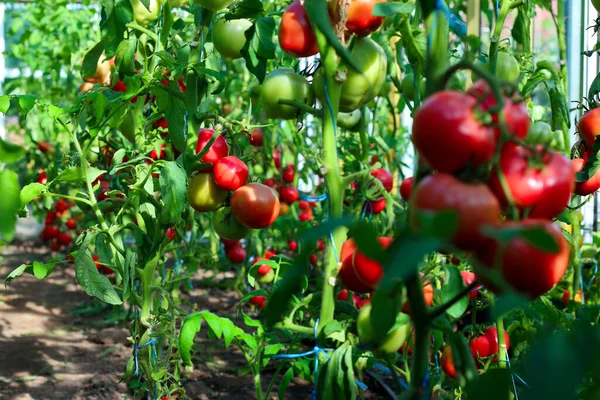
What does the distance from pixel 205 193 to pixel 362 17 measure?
498 mm

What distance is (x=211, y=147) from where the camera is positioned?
1297 mm

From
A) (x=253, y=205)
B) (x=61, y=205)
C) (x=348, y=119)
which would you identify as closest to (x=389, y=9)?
(x=253, y=205)

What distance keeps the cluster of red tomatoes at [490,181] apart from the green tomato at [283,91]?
54 centimetres

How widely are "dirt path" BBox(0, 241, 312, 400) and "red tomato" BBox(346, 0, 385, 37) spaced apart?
1.48m

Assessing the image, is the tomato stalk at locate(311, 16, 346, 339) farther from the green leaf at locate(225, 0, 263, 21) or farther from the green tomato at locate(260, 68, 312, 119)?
the green leaf at locate(225, 0, 263, 21)

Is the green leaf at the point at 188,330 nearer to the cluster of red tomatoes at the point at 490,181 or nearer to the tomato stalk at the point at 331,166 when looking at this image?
the tomato stalk at the point at 331,166

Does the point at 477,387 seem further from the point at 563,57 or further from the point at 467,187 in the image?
the point at 563,57

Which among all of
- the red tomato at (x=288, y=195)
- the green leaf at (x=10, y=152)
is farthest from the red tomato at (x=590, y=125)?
the red tomato at (x=288, y=195)

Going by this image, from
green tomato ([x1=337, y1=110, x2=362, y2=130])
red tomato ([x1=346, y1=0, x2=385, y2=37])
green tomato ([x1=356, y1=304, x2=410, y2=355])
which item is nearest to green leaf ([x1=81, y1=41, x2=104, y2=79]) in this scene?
green tomato ([x1=337, y1=110, x2=362, y2=130])

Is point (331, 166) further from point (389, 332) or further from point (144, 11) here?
point (144, 11)

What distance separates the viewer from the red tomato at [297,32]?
38.6 inches

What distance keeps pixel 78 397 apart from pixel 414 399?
1.65 m

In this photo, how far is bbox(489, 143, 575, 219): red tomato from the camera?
55 centimetres

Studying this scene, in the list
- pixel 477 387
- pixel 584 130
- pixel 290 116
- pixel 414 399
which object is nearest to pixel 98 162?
pixel 290 116
